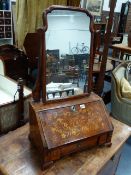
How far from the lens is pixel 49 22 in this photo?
0.84 meters

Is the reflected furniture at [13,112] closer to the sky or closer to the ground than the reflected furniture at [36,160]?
closer to the ground

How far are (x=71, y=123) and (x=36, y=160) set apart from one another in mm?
237

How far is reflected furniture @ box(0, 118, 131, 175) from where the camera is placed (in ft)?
2.74

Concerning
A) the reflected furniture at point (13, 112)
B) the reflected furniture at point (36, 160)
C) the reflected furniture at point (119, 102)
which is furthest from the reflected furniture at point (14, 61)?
the reflected furniture at point (36, 160)

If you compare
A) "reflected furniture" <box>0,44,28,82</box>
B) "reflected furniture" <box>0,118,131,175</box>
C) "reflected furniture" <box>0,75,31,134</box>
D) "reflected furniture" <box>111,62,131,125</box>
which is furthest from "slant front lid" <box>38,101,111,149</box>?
"reflected furniture" <box>0,44,28,82</box>

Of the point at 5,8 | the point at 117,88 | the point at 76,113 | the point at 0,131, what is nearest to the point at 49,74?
the point at 76,113

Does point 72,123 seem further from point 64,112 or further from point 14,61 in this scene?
point 14,61

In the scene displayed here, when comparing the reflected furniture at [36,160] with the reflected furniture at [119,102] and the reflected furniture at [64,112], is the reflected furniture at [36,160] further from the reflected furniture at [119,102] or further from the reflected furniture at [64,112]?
the reflected furniture at [119,102]

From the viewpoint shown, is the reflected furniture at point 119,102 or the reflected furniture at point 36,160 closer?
the reflected furniture at point 36,160

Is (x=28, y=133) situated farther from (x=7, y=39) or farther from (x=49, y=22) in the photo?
(x=7, y=39)

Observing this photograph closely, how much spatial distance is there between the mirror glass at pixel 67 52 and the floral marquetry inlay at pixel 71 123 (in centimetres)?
10

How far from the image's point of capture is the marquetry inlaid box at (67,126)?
2.69 feet

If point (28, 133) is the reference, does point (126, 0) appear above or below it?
above

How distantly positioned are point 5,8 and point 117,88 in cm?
197
